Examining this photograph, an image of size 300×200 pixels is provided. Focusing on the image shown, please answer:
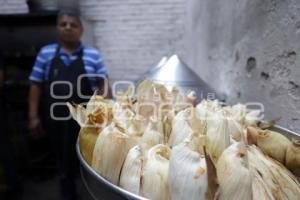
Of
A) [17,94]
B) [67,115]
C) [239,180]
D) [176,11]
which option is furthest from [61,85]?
[176,11]

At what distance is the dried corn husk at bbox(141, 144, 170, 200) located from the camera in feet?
1.65

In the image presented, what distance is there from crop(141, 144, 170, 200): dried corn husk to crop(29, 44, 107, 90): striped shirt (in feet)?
4.80

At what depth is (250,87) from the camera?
1.22 m

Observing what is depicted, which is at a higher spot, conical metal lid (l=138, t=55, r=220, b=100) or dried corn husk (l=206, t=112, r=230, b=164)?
conical metal lid (l=138, t=55, r=220, b=100)

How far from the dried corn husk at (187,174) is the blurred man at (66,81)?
1442mm

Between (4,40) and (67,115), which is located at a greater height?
(4,40)

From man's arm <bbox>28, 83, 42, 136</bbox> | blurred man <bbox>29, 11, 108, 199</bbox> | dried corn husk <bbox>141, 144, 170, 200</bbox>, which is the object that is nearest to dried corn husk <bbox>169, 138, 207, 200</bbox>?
dried corn husk <bbox>141, 144, 170, 200</bbox>

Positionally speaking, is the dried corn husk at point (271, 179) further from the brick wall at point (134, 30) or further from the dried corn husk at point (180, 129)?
the brick wall at point (134, 30)

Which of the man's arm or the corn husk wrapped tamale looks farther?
the man's arm

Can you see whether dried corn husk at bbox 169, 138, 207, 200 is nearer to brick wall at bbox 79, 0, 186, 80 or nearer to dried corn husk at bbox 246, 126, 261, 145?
dried corn husk at bbox 246, 126, 261, 145

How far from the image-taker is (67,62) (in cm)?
192

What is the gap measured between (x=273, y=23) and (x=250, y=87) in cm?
31

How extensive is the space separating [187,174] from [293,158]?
0.25 meters

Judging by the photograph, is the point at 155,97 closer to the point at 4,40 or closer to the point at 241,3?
the point at 241,3
